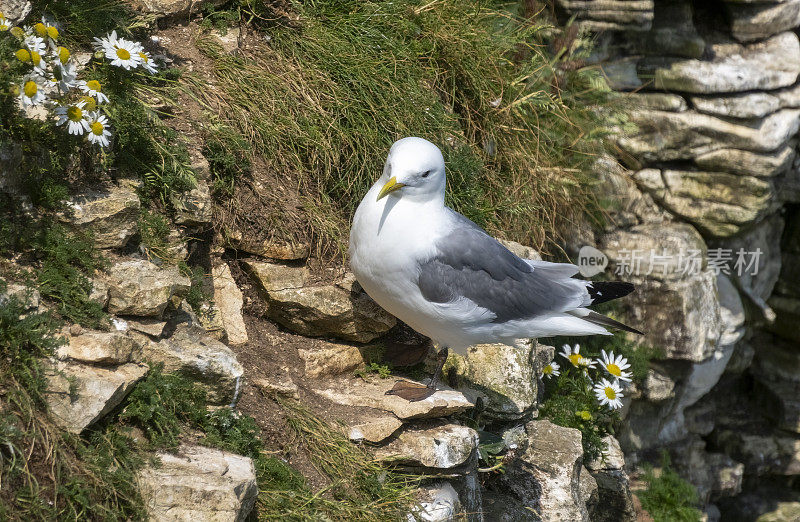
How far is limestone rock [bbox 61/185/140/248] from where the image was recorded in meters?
3.12

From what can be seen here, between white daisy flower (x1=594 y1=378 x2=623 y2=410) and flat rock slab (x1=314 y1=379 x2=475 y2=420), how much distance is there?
5.05ft

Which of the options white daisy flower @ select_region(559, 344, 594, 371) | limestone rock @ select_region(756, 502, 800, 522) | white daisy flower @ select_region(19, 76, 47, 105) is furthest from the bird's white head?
limestone rock @ select_region(756, 502, 800, 522)

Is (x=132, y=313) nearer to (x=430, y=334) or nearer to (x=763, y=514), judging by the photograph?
(x=430, y=334)

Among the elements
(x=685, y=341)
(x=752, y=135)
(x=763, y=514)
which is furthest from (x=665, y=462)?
(x=752, y=135)

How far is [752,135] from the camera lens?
6.54m

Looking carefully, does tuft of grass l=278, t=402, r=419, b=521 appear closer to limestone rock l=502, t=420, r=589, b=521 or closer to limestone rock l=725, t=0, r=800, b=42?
limestone rock l=502, t=420, r=589, b=521

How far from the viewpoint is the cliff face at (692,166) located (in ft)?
20.7

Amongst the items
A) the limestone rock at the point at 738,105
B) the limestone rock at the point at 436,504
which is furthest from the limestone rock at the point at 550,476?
the limestone rock at the point at 738,105

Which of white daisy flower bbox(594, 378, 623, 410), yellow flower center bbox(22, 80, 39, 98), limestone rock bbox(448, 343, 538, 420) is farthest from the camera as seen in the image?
white daisy flower bbox(594, 378, 623, 410)

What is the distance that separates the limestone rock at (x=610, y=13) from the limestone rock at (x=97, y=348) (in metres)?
4.79

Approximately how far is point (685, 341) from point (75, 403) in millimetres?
5020

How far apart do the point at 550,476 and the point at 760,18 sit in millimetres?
4721

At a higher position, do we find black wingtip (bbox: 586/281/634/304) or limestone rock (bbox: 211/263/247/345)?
limestone rock (bbox: 211/263/247/345)

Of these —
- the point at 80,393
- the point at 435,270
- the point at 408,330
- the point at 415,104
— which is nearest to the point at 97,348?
the point at 80,393
